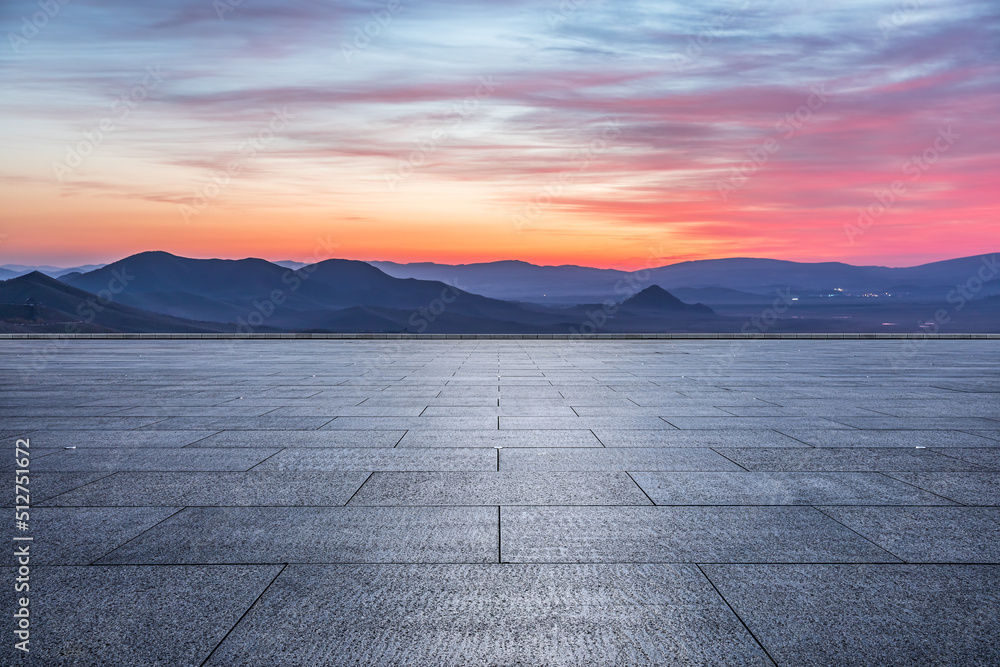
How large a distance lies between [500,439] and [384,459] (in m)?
1.93

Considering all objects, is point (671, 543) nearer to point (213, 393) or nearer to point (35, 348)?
point (213, 393)

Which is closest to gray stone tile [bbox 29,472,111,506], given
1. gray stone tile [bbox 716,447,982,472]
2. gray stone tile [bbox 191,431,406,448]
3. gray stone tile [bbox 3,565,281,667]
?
gray stone tile [bbox 191,431,406,448]

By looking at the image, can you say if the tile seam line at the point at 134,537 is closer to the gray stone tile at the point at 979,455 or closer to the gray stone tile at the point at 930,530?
the gray stone tile at the point at 930,530

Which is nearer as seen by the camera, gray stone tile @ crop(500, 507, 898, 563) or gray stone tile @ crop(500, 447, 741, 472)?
gray stone tile @ crop(500, 507, 898, 563)

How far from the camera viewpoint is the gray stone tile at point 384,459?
28.1ft

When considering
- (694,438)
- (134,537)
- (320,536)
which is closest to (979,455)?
(694,438)

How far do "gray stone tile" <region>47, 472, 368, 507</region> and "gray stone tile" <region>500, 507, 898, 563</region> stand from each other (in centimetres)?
212

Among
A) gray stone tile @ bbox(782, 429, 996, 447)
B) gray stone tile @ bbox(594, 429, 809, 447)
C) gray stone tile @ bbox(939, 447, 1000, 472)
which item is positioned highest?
gray stone tile @ bbox(594, 429, 809, 447)

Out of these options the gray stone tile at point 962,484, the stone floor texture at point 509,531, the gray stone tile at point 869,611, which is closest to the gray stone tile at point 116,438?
the stone floor texture at point 509,531

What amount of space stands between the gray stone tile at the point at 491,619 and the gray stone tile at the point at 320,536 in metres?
0.30

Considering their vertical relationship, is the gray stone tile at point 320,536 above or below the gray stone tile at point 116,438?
below

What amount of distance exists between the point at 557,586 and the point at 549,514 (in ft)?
5.43

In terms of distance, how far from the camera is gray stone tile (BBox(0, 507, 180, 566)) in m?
5.62

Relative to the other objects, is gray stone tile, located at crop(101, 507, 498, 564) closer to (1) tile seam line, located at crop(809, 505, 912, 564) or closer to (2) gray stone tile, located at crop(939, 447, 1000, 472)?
(1) tile seam line, located at crop(809, 505, 912, 564)
